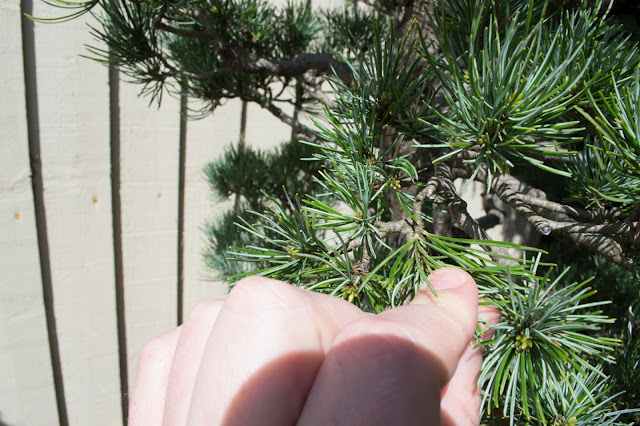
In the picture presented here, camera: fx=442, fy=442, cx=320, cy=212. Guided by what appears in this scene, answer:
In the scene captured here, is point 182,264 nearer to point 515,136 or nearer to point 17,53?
point 17,53

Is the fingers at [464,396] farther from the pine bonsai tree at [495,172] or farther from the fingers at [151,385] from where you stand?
the fingers at [151,385]

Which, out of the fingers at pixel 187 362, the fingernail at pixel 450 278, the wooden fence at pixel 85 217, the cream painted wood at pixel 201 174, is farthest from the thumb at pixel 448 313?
the cream painted wood at pixel 201 174

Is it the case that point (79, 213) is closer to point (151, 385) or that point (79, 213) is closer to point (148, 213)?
point (148, 213)

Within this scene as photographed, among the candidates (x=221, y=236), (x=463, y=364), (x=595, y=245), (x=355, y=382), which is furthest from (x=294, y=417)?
(x=221, y=236)

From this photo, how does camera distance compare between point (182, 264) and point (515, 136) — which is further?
point (182, 264)

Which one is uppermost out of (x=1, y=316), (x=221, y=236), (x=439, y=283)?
(x=439, y=283)

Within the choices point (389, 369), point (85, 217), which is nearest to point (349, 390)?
point (389, 369)

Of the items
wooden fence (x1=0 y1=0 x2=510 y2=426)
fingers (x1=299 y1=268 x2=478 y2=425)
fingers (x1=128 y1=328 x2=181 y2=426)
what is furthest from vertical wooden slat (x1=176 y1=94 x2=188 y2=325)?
fingers (x1=299 y1=268 x2=478 y2=425)
